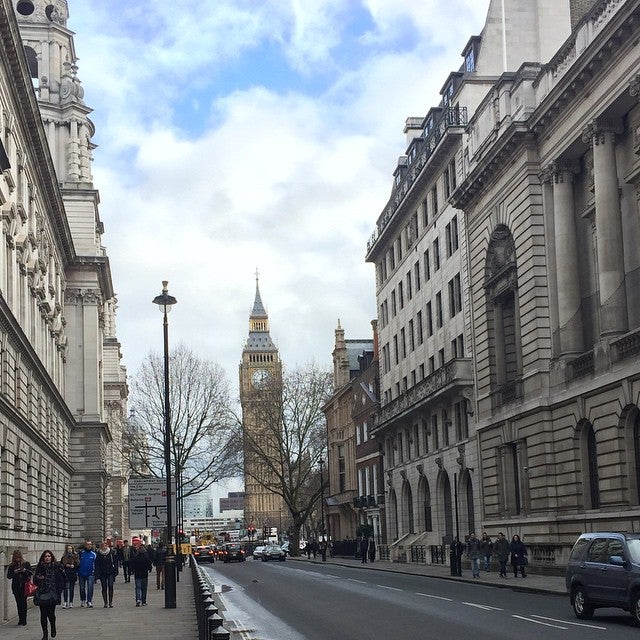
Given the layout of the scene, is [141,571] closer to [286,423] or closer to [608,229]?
[608,229]

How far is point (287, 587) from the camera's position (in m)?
38.3

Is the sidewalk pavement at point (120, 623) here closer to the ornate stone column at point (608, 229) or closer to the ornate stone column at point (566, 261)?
the ornate stone column at point (608, 229)

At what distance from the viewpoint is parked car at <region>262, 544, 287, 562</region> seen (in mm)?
84250

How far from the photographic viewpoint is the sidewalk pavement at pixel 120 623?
69.8 feet

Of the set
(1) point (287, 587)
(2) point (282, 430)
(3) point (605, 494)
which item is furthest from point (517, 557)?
(2) point (282, 430)

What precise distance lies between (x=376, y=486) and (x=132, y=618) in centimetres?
5587

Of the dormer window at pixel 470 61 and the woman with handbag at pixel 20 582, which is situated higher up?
the dormer window at pixel 470 61

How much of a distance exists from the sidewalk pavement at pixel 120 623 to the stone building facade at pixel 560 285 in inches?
536

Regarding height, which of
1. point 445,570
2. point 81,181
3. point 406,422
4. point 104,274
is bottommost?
point 445,570

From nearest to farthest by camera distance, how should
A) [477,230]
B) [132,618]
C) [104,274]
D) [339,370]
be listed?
[132,618] → [477,230] → [104,274] → [339,370]

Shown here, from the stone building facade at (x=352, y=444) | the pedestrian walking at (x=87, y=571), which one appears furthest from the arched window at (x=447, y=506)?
the pedestrian walking at (x=87, y=571)

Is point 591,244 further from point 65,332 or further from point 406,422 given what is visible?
point 65,332

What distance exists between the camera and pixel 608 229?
35.7m

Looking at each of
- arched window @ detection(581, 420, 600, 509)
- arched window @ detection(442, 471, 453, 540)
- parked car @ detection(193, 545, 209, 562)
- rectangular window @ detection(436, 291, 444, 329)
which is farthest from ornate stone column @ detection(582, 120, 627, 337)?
parked car @ detection(193, 545, 209, 562)
